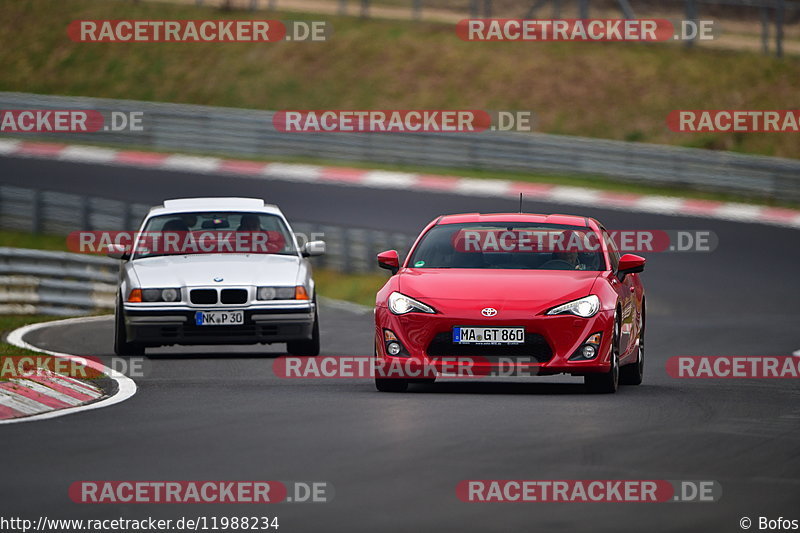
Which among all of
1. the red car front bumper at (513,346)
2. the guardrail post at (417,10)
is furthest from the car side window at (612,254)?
the guardrail post at (417,10)

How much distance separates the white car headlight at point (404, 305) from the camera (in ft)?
40.9

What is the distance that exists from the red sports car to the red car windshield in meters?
0.01

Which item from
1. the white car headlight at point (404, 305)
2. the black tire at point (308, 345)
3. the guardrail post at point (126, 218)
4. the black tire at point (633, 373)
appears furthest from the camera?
the guardrail post at point (126, 218)

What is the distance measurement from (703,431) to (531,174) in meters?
25.8

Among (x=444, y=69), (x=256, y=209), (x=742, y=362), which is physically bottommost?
(x=742, y=362)

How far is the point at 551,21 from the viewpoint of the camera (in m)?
41.0

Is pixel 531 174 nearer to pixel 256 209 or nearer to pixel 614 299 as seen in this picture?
pixel 256 209

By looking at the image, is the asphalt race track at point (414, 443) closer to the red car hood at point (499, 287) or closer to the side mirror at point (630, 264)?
the red car hood at point (499, 287)

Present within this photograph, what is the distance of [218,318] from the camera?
1565 centimetres

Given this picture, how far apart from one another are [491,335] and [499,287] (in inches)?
17.5

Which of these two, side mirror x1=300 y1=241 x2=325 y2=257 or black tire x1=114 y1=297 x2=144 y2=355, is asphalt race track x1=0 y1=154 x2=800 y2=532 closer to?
black tire x1=114 y1=297 x2=144 y2=355

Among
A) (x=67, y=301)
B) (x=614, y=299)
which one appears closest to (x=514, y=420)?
(x=614, y=299)

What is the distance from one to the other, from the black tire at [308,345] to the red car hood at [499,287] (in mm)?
3151

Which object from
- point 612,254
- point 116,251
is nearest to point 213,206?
point 116,251
